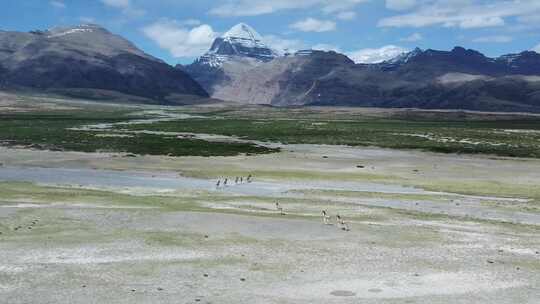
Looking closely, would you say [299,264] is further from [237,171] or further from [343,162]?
[343,162]

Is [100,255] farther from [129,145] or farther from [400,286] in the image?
[129,145]

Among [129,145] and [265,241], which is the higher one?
[129,145]

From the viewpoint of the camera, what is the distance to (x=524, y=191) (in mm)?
55062

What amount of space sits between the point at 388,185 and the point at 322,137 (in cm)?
6492

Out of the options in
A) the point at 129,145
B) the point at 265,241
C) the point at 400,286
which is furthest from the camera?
the point at 129,145

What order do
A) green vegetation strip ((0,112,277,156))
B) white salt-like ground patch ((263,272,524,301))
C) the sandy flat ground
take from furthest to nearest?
green vegetation strip ((0,112,277,156))
the sandy flat ground
white salt-like ground patch ((263,272,524,301))

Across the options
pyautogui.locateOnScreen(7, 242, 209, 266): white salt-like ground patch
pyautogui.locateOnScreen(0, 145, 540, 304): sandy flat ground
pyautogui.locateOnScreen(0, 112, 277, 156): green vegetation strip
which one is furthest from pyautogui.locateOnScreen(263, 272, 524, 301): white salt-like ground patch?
pyautogui.locateOnScreen(0, 112, 277, 156): green vegetation strip

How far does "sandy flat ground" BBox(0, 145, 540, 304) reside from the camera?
22203mm

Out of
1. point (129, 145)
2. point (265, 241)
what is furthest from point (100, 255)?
point (129, 145)

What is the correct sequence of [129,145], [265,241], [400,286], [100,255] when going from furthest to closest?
1. [129,145]
2. [265,241]
3. [100,255]
4. [400,286]

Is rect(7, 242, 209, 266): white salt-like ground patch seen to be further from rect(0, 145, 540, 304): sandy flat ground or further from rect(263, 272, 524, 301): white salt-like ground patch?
rect(263, 272, 524, 301): white salt-like ground patch

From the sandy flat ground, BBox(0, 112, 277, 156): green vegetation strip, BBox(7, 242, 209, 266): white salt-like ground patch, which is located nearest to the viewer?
the sandy flat ground

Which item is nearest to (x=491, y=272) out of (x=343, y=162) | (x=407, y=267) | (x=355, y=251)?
(x=407, y=267)

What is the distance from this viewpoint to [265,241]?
3044 cm
